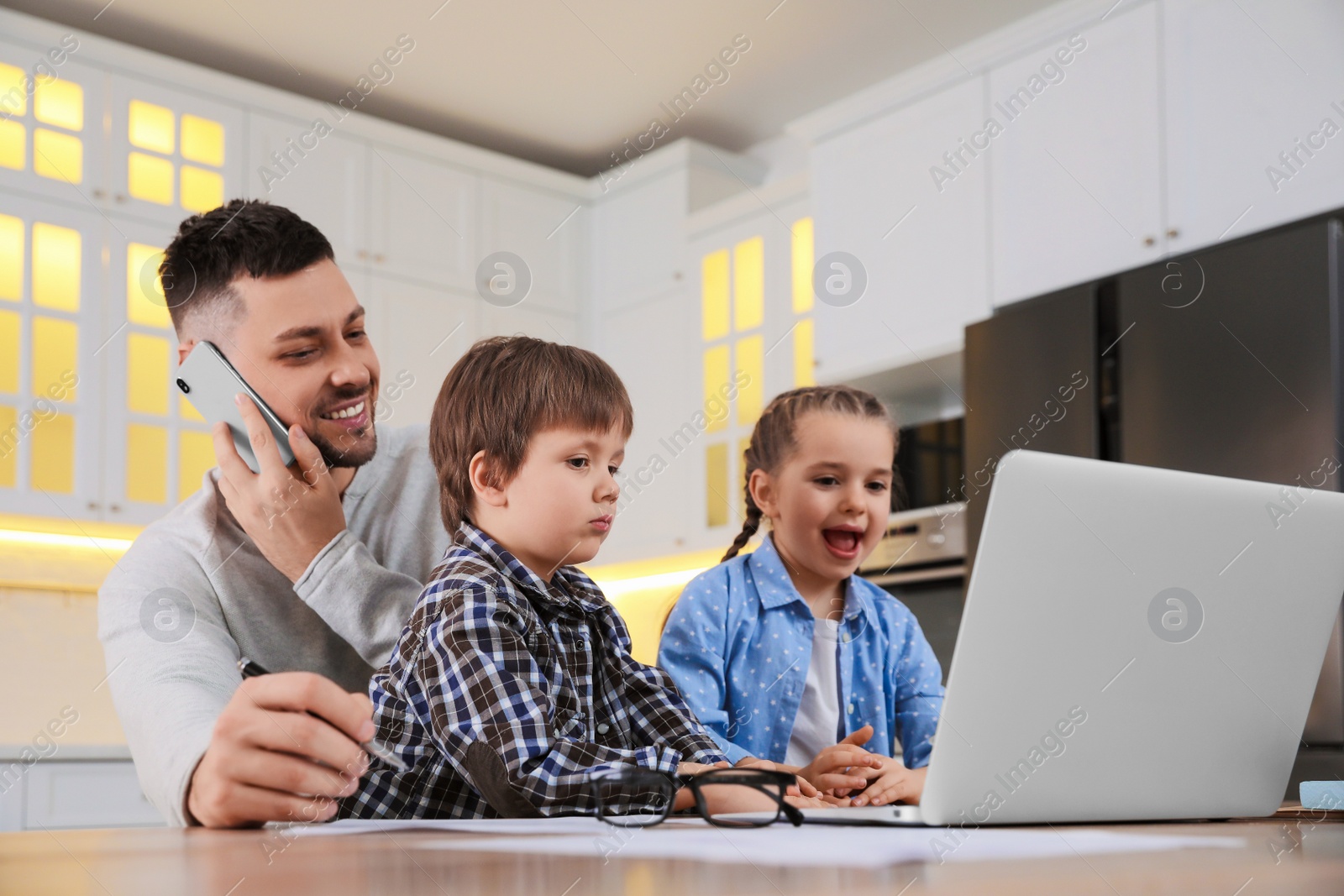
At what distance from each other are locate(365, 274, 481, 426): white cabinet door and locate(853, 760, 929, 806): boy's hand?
251cm

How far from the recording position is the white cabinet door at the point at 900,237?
2.85 m

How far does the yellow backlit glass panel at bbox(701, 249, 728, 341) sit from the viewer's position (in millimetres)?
3502

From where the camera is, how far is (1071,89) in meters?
2.63

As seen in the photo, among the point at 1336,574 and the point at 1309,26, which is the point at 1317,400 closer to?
the point at 1309,26

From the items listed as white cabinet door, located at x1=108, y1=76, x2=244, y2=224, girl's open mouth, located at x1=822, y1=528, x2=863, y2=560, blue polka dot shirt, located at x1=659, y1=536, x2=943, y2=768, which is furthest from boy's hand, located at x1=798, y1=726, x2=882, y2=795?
white cabinet door, located at x1=108, y1=76, x2=244, y2=224

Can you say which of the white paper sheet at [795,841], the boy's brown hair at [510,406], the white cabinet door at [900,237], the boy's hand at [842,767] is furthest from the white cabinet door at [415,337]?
the white paper sheet at [795,841]

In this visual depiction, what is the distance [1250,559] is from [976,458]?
1.97 meters

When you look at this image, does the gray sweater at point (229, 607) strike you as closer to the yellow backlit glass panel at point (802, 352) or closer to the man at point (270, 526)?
the man at point (270, 526)

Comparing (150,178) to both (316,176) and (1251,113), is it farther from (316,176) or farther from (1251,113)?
(1251,113)

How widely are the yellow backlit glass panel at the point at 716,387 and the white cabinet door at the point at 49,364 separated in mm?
1597

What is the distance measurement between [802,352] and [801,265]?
24 cm

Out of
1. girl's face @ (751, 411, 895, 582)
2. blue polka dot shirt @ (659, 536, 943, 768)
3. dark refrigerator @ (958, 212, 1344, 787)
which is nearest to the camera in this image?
blue polka dot shirt @ (659, 536, 943, 768)

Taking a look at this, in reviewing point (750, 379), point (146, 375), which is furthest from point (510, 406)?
point (750, 379)

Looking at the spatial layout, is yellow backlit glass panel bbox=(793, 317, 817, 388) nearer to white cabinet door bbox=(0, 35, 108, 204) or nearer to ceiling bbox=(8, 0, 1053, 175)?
ceiling bbox=(8, 0, 1053, 175)
